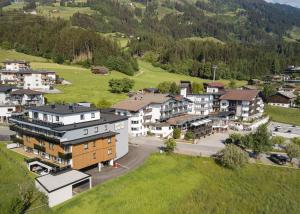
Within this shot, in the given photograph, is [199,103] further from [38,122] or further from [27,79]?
[27,79]

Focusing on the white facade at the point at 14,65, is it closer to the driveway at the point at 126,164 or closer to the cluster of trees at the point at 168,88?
the cluster of trees at the point at 168,88

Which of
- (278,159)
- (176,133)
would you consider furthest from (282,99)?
(176,133)

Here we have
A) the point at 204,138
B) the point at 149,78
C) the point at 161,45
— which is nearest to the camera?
the point at 204,138

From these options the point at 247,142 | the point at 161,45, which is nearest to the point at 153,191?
the point at 247,142

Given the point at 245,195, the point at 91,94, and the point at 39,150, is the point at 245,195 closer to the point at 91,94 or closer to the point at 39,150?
the point at 39,150

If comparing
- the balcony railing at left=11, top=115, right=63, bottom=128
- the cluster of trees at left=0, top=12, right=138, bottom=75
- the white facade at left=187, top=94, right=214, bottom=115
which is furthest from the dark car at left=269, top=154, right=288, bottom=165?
the cluster of trees at left=0, top=12, right=138, bottom=75

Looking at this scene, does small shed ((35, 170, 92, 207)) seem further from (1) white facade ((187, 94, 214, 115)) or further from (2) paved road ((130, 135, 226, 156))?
(1) white facade ((187, 94, 214, 115))
